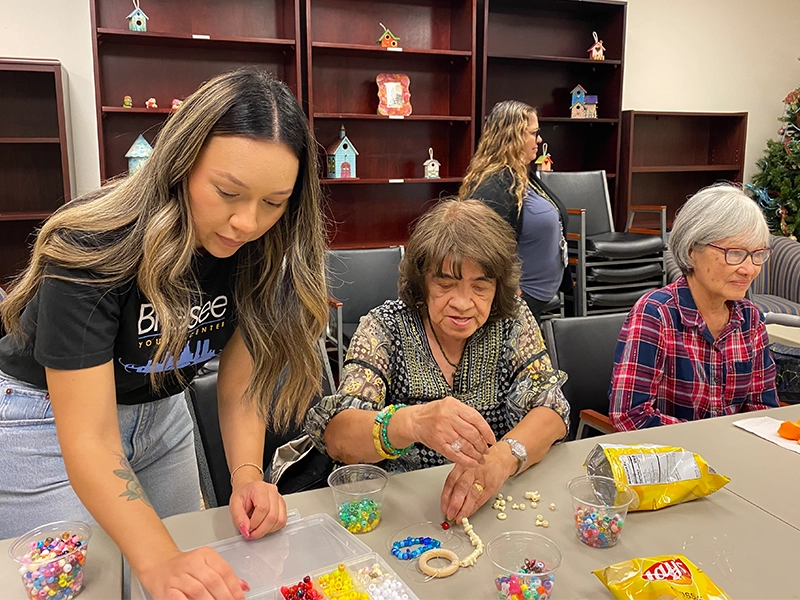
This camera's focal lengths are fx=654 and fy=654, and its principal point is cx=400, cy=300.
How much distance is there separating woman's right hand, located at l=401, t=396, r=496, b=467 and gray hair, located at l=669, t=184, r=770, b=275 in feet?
3.41

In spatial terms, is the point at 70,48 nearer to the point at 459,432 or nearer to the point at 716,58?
the point at 459,432

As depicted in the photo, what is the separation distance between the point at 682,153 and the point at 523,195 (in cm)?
322

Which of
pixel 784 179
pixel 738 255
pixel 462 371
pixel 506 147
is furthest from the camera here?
pixel 784 179

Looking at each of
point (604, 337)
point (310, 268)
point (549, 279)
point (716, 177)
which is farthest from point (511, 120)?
point (716, 177)

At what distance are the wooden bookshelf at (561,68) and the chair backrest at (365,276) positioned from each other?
1681 millimetres

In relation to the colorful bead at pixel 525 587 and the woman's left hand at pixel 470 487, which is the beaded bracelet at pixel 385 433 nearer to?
the woman's left hand at pixel 470 487

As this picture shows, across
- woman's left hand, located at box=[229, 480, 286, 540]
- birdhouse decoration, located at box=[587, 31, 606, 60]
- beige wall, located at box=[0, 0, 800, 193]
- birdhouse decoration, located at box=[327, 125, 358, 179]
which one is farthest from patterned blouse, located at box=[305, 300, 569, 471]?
beige wall, located at box=[0, 0, 800, 193]

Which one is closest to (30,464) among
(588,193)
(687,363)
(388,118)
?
(687,363)

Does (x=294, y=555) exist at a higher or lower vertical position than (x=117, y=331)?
lower

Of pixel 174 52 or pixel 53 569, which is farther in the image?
pixel 174 52

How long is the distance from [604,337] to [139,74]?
3.22 m

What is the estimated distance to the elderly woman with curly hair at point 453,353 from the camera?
1383mm

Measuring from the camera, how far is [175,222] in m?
1.03

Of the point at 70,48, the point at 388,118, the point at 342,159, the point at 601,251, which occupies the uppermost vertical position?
the point at 70,48
